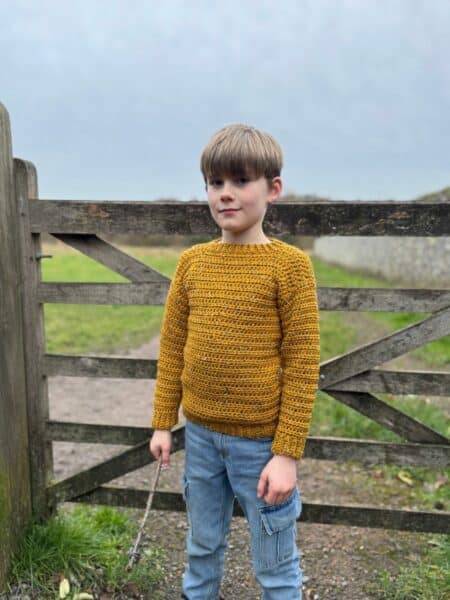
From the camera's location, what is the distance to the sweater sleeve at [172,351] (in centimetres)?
234

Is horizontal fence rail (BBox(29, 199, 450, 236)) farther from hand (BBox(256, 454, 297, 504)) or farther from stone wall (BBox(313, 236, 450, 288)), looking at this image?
stone wall (BBox(313, 236, 450, 288))

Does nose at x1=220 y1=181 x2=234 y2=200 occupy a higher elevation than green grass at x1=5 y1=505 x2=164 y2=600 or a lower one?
higher

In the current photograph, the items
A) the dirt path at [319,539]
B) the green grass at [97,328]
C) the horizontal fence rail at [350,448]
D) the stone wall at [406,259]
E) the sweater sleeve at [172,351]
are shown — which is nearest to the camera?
the sweater sleeve at [172,351]

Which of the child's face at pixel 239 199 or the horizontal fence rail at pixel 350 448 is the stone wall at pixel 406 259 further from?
the child's face at pixel 239 199

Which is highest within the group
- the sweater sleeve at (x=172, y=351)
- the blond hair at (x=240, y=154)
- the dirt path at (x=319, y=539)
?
the blond hair at (x=240, y=154)

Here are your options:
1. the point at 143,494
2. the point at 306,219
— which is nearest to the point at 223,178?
the point at 306,219

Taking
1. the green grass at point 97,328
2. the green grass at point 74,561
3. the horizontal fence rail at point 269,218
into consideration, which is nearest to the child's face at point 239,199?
the horizontal fence rail at point 269,218

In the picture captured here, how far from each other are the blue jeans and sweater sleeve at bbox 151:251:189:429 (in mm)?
128

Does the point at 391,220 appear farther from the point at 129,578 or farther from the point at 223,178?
the point at 129,578

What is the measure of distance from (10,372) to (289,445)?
1.51m

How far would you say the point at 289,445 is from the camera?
6.88 ft

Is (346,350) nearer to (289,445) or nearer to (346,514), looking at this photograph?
(346,514)

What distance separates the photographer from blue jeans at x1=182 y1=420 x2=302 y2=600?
222cm

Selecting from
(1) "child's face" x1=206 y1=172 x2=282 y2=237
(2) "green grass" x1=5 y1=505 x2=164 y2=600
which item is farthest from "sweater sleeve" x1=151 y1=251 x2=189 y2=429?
(2) "green grass" x1=5 y1=505 x2=164 y2=600
